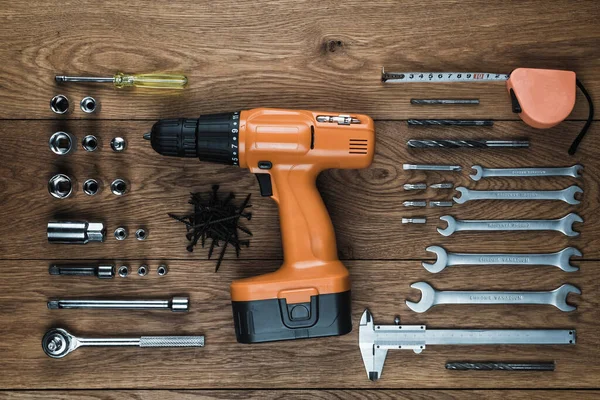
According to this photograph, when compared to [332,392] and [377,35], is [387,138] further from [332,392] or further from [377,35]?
[332,392]

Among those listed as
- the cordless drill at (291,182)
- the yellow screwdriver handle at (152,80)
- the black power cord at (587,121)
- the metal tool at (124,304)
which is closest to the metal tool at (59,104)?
the yellow screwdriver handle at (152,80)

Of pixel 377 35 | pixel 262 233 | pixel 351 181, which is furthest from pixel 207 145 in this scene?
pixel 377 35

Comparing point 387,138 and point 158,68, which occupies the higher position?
point 158,68

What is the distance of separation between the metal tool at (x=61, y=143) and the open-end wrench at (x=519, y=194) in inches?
41.5

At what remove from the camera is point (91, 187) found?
136 centimetres

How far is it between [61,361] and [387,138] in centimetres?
109

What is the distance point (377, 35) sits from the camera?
4.54 ft

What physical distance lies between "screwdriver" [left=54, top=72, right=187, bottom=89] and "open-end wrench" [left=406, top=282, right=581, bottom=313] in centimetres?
86

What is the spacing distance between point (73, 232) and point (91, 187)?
13 cm

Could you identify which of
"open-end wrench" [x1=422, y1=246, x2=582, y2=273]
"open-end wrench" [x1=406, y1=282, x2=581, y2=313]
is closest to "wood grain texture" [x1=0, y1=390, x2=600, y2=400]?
"open-end wrench" [x1=406, y1=282, x2=581, y2=313]

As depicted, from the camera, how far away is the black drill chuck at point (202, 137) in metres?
1.21

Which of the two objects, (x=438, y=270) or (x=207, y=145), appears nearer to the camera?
(x=207, y=145)

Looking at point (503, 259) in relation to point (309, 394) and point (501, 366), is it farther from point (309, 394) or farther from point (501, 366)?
point (309, 394)

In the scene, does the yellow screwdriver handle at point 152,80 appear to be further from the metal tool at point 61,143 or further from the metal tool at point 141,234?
the metal tool at point 141,234
